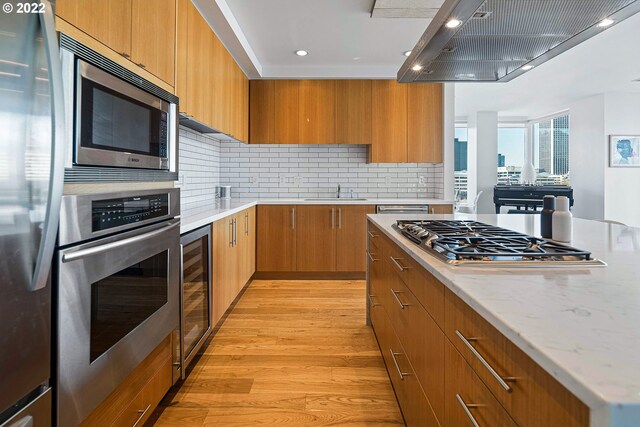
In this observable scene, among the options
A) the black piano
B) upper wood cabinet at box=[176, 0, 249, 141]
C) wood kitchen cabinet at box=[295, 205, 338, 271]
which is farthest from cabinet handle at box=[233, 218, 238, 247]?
the black piano

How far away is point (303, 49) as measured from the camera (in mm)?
3949

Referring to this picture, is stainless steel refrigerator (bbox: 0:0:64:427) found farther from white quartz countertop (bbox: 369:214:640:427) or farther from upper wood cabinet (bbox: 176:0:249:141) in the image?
upper wood cabinet (bbox: 176:0:249:141)

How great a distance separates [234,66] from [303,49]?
2.44 feet

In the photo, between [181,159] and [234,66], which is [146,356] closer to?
[181,159]

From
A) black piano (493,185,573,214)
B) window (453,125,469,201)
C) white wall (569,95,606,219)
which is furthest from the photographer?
window (453,125,469,201)

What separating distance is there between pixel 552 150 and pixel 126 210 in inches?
355

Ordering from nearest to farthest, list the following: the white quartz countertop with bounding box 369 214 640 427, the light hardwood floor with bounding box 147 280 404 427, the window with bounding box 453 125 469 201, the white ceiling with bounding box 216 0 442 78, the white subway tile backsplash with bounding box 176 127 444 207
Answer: the white quartz countertop with bounding box 369 214 640 427, the light hardwood floor with bounding box 147 280 404 427, the white ceiling with bounding box 216 0 442 78, the white subway tile backsplash with bounding box 176 127 444 207, the window with bounding box 453 125 469 201

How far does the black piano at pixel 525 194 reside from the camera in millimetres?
6750

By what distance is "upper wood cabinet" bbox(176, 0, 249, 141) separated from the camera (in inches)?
92.2

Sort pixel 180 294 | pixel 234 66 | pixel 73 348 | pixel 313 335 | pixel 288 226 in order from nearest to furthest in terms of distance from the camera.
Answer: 1. pixel 73 348
2. pixel 180 294
3. pixel 313 335
4. pixel 234 66
5. pixel 288 226

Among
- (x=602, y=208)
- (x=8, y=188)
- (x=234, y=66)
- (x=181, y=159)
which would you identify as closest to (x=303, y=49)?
(x=234, y=66)

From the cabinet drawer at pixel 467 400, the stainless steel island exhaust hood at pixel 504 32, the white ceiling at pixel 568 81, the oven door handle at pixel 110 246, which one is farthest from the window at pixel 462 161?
the cabinet drawer at pixel 467 400

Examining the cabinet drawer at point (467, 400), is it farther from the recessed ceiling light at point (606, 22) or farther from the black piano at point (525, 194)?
the black piano at point (525, 194)

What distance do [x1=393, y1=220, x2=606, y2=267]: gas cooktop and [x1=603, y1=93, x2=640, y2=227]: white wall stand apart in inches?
257
